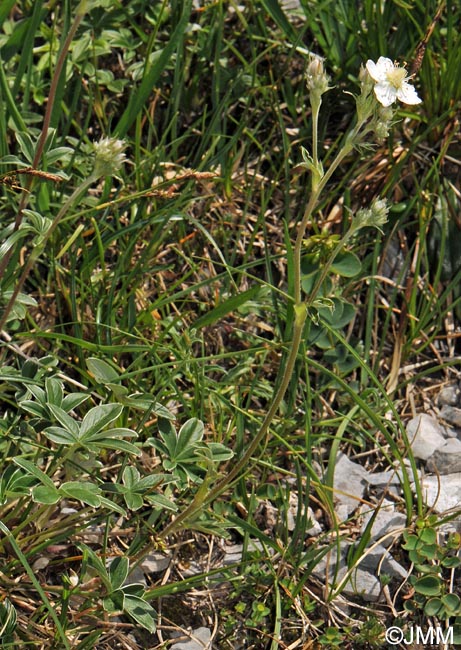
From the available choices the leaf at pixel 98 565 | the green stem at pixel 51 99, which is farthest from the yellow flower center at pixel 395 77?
the leaf at pixel 98 565

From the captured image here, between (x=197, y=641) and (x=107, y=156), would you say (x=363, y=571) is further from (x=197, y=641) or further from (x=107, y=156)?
(x=107, y=156)

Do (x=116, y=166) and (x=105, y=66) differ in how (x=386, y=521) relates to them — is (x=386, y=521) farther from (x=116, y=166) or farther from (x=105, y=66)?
(x=105, y=66)

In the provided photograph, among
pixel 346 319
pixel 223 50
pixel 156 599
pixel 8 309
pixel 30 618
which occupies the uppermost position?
pixel 223 50

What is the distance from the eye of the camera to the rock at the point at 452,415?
2756mm

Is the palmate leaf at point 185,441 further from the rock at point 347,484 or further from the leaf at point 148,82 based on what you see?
the leaf at point 148,82

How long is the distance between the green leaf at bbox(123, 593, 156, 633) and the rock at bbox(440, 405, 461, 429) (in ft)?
4.16

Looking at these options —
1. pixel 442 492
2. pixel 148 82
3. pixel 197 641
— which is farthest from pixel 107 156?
pixel 442 492

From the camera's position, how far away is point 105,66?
3082 mm

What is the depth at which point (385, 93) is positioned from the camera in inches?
67.1

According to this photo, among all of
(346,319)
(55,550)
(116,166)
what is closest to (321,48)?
(346,319)

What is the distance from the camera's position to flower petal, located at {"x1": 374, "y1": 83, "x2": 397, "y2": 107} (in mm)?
1688

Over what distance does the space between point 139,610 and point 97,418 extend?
1.45 ft

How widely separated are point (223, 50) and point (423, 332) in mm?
1201

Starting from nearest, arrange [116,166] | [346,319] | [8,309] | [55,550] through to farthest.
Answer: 1. [116,166]
2. [8,309]
3. [55,550]
4. [346,319]
